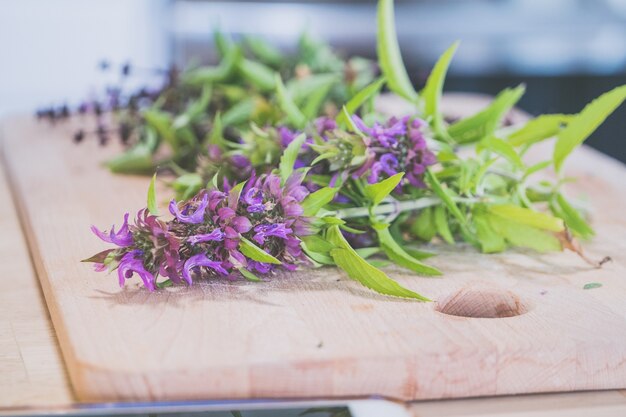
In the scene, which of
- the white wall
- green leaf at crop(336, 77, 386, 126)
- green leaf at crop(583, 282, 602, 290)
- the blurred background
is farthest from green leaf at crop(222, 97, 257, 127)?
the white wall

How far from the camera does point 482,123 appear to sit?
3.37 feet

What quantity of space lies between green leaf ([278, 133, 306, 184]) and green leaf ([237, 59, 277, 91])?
465mm

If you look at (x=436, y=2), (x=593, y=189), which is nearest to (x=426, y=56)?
(x=436, y=2)

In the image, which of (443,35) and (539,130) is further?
(443,35)

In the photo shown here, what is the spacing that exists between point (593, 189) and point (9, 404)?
869 mm

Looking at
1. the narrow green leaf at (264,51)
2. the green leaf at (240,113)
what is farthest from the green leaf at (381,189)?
the narrow green leaf at (264,51)

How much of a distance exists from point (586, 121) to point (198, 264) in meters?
0.45

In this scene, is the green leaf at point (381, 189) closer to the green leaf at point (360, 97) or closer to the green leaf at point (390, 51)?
the green leaf at point (360, 97)

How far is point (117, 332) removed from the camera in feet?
2.44

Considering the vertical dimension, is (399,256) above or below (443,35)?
above

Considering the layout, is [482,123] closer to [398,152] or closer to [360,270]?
[398,152]

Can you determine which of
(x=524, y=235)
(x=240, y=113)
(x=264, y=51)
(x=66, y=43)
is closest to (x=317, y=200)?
(x=524, y=235)

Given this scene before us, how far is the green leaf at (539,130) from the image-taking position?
1021mm

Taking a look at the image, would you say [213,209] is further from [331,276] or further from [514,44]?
[514,44]
